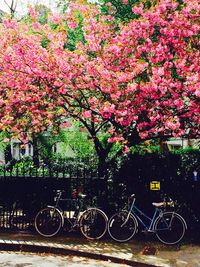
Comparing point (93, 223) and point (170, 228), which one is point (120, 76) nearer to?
point (93, 223)

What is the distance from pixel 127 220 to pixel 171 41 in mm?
4771

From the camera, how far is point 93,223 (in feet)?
33.9

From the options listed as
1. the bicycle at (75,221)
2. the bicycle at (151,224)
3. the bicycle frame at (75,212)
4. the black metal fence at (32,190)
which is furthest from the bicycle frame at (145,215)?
the bicycle frame at (75,212)

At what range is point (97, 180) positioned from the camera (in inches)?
428

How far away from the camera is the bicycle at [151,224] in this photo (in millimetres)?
9719

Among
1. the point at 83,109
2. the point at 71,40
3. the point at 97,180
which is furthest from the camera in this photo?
the point at 71,40

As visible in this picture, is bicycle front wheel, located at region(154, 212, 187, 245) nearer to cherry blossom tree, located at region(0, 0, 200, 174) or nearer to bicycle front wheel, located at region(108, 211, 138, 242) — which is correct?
bicycle front wheel, located at region(108, 211, 138, 242)

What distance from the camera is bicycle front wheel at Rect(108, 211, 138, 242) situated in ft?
32.6

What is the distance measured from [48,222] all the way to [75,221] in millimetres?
695

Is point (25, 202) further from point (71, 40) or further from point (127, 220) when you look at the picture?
point (71, 40)

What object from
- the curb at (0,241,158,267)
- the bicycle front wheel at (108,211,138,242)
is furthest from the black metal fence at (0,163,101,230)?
the curb at (0,241,158,267)

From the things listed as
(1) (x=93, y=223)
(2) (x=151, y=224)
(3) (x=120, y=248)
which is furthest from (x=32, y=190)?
(2) (x=151, y=224)

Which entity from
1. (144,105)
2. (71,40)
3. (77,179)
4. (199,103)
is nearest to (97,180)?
(77,179)

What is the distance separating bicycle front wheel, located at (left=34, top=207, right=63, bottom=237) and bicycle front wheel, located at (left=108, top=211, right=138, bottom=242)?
1.39 m
